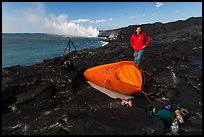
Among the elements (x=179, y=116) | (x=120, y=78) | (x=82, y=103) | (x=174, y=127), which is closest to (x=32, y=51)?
(x=82, y=103)

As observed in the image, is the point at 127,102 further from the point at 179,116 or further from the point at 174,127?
the point at 174,127

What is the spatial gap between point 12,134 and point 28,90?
3.54m

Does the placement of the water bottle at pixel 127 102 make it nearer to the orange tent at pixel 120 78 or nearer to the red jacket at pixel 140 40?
the orange tent at pixel 120 78

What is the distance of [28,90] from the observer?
34.3 ft

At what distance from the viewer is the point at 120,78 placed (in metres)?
9.17

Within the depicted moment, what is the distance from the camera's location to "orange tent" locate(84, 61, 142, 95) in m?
8.84

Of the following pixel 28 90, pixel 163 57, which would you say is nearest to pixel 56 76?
pixel 28 90

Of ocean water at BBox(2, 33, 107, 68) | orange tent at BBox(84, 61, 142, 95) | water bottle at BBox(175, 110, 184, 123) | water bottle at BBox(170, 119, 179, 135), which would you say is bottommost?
ocean water at BBox(2, 33, 107, 68)

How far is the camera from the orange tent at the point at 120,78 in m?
8.84

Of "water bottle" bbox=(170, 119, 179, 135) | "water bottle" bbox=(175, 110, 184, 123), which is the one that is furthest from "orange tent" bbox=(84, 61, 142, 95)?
"water bottle" bbox=(170, 119, 179, 135)

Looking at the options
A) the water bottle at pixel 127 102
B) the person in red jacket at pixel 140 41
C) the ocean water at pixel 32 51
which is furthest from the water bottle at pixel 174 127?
the ocean water at pixel 32 51

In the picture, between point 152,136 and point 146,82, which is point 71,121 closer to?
point 152,136

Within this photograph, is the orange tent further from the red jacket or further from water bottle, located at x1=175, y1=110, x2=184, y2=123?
water bottle, located at x1=175, y1=110, x2=184, y2=123

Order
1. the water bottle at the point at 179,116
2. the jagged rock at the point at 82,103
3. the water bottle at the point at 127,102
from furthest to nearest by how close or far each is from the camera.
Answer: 1. the water bottle at the point at 127,102
2. the water bottle at the point at 179,116
3. the jagged rock at the point at 82,103
